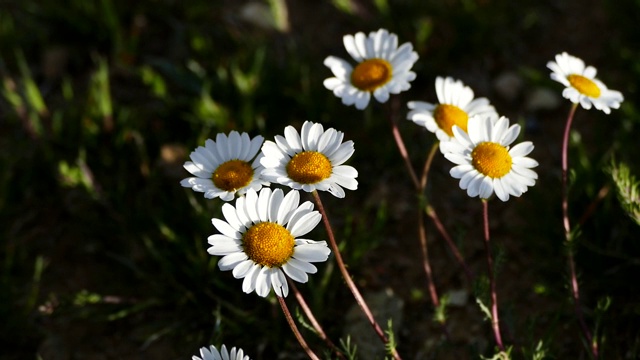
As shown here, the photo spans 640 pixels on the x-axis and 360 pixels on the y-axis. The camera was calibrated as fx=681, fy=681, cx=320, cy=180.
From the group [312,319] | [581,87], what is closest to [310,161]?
[312,319]

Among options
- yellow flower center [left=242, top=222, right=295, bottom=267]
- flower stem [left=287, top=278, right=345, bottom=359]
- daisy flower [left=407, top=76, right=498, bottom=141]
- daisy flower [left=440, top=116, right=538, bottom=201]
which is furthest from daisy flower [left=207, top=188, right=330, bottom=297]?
daisy flower [left=407, top=76, right=498, bottom=141]

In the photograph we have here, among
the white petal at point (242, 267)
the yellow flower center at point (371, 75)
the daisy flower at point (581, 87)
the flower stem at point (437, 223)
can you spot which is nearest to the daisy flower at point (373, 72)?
the yellow flower center at point (371, 75)

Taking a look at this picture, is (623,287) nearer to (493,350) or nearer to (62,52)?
(493,350)

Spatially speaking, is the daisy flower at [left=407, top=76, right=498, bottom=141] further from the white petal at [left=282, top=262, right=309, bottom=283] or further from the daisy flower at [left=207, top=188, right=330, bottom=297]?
the white petal at [left=282, top=262, right=309, bottom=283]

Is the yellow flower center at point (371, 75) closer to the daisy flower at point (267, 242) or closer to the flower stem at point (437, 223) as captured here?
the flower stem at point (437, 223)

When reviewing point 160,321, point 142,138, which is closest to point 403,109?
point 142,138
